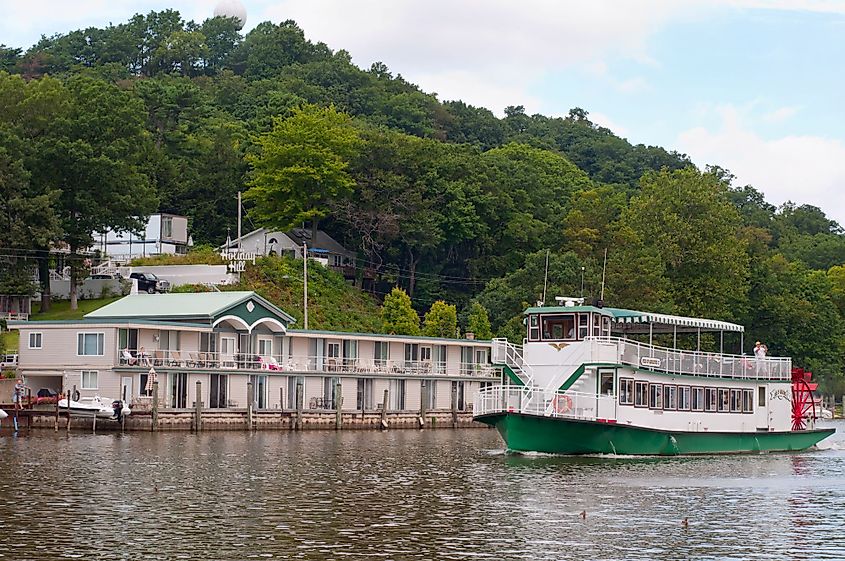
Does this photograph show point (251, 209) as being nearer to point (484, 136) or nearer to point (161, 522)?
point (484, 136)

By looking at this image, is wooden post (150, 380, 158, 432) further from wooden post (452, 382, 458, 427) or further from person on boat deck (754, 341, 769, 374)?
person on boat deck (754, 341, 769, 374)

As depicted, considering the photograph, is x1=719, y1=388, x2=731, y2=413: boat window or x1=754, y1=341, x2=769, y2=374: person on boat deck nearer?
x1=719, y1=388, x2=731, y2=413: boat window

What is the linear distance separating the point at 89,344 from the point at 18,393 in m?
5.00

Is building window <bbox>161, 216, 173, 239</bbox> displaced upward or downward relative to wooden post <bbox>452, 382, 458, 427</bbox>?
upward

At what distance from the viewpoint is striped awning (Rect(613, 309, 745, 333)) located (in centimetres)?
5962

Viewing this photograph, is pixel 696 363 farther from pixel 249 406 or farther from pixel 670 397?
pixel 249 406

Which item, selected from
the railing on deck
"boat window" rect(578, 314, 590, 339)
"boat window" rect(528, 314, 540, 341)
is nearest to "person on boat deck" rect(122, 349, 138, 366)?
the railing on deck

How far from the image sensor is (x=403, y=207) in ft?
396

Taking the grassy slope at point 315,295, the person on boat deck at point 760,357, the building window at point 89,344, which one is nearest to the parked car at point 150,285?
the grassy slope at point 315,295

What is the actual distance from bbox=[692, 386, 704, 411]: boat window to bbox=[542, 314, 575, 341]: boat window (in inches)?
288

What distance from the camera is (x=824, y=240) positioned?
182 meters

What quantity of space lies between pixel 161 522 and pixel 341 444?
3161 centimetres

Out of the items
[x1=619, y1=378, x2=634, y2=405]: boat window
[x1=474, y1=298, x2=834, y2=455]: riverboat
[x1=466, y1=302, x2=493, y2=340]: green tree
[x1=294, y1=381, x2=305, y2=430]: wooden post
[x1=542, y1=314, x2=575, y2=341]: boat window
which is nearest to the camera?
[x1=474, y1=298, x2=834, y2=455]: riverboat

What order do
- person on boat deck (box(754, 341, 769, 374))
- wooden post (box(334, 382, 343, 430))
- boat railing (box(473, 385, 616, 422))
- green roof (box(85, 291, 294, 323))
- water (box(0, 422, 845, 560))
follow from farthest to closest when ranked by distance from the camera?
wooden post (box(334, 382, 343, 430)) < green roof (box(85, 291, 294, 323)) < person on boat deck (box(754, 341, 769, 374)) < boat railing (box(473, 385, 616, 422)) < water (box(0, 422, 845, 560))
